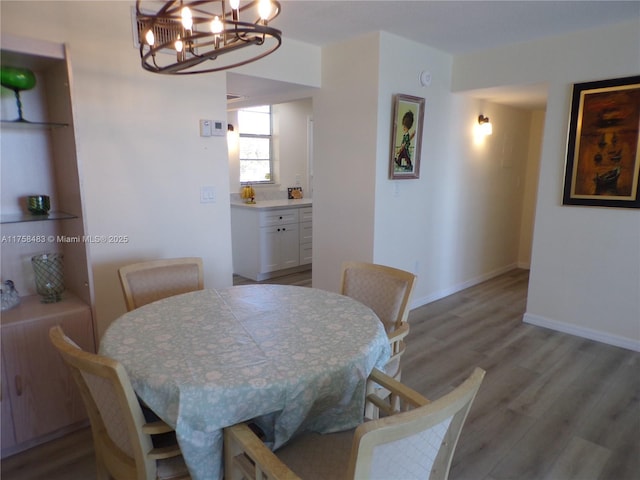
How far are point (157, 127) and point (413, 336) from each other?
2446 millimetres

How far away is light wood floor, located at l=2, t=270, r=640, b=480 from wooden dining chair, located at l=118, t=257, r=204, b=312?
0.76 m

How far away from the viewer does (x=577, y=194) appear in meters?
3.24

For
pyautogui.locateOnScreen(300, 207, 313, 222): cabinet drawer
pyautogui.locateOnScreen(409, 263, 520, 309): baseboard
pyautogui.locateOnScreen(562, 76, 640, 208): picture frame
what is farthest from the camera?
pyautogui.locateOnScreen(300, 207, 313, 222): cabinet drawer

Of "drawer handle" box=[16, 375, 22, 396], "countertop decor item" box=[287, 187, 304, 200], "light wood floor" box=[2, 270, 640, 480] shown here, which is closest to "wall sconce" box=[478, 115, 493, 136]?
"light wood floor" box=[2, 270, 640, 480]

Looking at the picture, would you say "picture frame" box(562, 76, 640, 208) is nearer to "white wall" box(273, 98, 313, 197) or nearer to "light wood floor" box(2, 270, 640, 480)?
"light wood floor" box(2, 270, 640, 480)

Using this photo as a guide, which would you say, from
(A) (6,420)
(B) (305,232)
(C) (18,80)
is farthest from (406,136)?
(A) (6,420)

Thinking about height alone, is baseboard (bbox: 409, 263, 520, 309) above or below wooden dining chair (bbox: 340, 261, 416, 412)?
below

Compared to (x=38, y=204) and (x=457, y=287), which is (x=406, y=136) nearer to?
(x=457, y=287)

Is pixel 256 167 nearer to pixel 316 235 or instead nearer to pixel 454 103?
pixel 316 235

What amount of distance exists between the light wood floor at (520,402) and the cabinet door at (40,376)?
14 centimetres

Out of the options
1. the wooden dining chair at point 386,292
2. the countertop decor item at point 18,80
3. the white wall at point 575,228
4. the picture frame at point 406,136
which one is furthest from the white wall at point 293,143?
the countertop decor item at point 18,80

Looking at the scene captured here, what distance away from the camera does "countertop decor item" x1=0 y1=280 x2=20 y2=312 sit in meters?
1.92

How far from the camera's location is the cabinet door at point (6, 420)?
1837 mm

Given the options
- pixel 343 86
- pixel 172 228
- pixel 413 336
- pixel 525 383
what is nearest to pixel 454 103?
pixel 343 86
